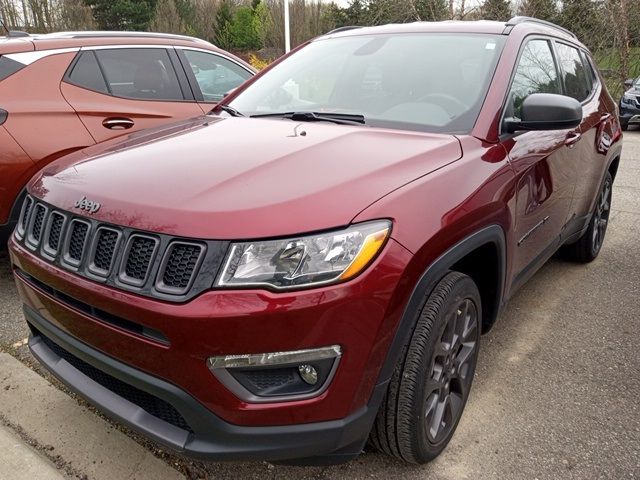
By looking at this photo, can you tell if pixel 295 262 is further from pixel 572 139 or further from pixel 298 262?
pixel 572 139

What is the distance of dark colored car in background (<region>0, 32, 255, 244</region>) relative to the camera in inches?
142

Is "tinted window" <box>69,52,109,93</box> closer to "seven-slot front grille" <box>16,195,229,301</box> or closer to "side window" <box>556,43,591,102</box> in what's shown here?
"seven-slot front grille" <box>16,195,229,301</box>

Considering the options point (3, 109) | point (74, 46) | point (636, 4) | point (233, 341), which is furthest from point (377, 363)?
point (636, 4)

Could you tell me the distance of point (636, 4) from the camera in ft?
53.5

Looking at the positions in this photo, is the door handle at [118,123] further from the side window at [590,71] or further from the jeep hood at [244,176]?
the side window at [590,71]

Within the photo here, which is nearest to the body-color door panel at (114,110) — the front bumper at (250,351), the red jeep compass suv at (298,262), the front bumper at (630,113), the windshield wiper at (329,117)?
the red jeep compass suv at (298,262)

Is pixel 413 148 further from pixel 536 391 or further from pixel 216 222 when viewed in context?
pixel 536 391

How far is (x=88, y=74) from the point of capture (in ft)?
13.6

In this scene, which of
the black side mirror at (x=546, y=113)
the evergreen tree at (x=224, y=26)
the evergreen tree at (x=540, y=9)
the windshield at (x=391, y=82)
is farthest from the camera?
the evergreen tree at (x=224, y=26)

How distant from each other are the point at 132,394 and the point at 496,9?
2072cm

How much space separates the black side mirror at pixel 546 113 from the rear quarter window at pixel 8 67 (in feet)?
10.4

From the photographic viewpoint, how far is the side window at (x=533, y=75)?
8.87ft

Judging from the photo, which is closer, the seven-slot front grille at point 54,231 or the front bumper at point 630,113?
the seven-slot front grille at point 54,231

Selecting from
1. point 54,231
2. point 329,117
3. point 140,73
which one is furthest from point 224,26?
point 54,231
